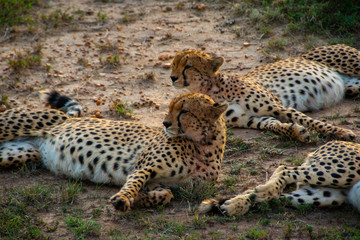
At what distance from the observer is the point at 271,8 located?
27.1 feet

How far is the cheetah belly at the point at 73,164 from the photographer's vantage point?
14.3 feet

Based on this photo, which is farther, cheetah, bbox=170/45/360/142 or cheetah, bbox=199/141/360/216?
cheetah, bbox=170/45/360/142


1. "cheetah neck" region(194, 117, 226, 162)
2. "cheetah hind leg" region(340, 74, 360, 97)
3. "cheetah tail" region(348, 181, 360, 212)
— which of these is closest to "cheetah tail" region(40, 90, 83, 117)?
"cheetah neck" region(194, 117, 226, 162)

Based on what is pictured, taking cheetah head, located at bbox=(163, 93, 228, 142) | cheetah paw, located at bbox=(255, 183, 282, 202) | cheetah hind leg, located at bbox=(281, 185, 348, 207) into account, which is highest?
cheetah head, located at bbox=(163, 93, 228, 142)

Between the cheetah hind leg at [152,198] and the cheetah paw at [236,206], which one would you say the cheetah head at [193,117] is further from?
the cheetah paw at [236,206]

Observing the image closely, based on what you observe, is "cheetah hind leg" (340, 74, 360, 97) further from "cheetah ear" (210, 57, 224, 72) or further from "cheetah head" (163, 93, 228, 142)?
"cheetah head" (163, 93, 228, 142)

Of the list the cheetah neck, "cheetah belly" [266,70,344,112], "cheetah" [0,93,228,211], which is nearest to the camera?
"cheetah" [0,93,228,211]

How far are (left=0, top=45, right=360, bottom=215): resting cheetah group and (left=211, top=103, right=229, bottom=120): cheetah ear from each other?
0.04 ft

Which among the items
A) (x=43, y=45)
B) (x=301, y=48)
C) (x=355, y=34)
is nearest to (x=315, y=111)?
(x=301, y=48)

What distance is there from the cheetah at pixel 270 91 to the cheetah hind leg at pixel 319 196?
42.6 inches

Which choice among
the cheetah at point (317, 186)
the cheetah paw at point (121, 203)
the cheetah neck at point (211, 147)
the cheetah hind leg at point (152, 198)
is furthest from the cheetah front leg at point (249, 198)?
the cheetah paw at point (121, 203)

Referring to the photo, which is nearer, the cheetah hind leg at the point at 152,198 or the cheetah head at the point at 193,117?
the cheetah hind leg at the point at 152,198

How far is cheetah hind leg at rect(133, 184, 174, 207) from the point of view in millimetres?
3875

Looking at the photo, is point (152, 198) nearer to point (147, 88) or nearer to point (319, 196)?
point (319, 196)
